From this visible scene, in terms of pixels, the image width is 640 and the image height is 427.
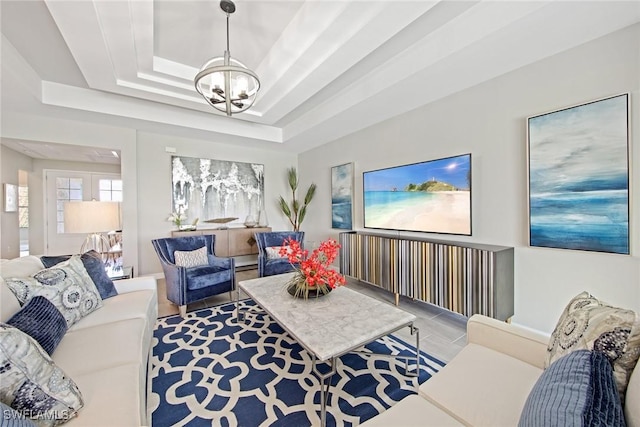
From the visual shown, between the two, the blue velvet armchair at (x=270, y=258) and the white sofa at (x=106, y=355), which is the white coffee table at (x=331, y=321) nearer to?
the white sofa at (x=106, y=355)

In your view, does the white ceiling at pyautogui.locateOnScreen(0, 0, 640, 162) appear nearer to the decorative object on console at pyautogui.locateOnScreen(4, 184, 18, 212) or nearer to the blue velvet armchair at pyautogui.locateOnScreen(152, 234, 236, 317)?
the blue velvet armchair at pyautogui.locateOnScreen(152, 234, 236, 317)

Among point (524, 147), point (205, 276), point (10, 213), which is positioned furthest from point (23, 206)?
point (524, 147)

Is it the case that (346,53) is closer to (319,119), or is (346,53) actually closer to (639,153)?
(319,119)

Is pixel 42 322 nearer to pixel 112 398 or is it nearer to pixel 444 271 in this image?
pixel 112 398

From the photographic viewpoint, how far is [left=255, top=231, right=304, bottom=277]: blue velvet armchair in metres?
3.85

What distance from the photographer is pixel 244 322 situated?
107 inches

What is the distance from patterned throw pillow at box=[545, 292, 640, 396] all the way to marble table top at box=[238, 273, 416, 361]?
872mm

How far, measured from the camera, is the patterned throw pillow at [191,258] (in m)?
3.35

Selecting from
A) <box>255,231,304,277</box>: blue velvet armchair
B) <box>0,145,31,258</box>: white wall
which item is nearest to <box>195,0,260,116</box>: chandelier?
<box>255,231,304,277</box>: blue velvet armchair

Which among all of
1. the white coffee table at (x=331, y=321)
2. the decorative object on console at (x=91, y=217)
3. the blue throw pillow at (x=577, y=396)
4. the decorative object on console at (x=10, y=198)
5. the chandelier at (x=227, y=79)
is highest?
the chandelier at (x=227, y=79)

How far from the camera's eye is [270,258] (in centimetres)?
399

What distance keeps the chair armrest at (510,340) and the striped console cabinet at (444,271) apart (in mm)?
919

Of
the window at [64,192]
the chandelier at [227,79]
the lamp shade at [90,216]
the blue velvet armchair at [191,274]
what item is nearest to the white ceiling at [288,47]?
the chandelier at [227,79]

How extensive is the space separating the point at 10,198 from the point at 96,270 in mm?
4844
